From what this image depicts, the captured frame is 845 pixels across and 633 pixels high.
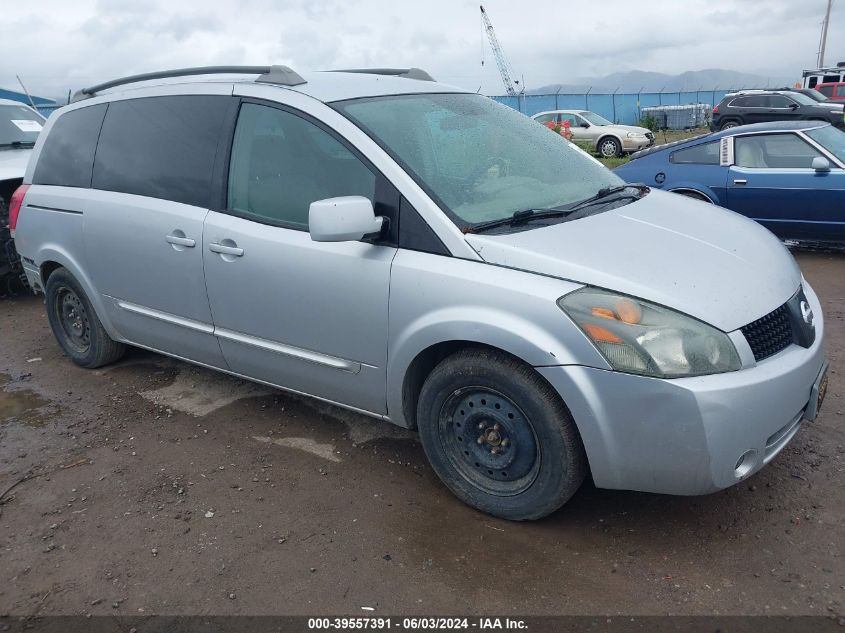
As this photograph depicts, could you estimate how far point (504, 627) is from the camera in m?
2.52

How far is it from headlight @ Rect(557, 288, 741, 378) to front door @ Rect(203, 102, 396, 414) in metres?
0.93

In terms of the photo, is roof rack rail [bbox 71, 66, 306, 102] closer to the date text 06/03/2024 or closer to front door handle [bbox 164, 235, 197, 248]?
front door handle [bbox 164, 235, 197, 248]

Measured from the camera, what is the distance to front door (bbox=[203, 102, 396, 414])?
3262 millimetres

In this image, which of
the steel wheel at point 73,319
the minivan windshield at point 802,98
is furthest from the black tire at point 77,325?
the minivan windshield at point 802,98

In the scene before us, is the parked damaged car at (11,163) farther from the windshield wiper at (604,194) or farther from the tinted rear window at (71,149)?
the windshield wiper at (604,194)

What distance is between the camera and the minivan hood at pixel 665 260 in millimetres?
2717

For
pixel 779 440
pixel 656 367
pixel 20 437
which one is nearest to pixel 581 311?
pixel 656 367

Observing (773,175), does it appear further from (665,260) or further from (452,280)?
(452,280)

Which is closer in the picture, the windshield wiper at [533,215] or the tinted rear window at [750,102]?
the windshield wiper at [533,215]

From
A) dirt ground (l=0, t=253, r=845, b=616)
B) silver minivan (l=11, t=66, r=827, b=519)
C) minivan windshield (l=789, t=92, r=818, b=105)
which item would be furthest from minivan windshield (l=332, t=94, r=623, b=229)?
minivan windshield (l=789, t=92, r=818, b=105)

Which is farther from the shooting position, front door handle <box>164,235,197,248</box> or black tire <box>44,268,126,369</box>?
black tire <box>44,268,126,369</box>

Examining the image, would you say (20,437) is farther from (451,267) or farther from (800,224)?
(800,224)

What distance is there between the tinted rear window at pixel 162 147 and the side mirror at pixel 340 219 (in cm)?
110

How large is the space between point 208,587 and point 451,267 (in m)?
1.53
